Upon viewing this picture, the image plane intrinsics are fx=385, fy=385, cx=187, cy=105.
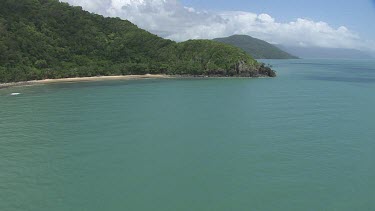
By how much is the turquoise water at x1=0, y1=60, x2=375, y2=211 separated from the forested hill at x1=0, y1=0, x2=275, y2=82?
162ft

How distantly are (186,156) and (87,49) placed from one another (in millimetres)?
97683

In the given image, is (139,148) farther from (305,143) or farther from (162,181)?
(305,143)

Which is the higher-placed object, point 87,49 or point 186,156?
point 87,49

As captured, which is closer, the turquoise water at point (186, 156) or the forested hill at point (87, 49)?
the turquoise water at point (186, 156)

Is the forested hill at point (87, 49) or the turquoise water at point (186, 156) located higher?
the forested hill at point (87, 49)

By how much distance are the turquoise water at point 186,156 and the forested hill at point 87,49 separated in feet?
162

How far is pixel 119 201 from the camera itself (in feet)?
69.7

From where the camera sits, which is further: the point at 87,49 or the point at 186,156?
the point at 87,49

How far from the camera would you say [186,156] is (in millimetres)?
29484

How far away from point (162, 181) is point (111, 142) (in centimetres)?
1063

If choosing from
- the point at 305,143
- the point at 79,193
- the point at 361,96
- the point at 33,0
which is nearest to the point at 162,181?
the point at 79,193

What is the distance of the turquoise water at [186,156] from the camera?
2167 centimetres

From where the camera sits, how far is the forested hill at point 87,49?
99312mm

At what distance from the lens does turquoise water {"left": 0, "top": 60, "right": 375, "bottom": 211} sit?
21.7m
